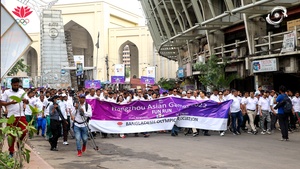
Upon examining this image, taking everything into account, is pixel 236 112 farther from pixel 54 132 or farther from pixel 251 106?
pixel 54 132

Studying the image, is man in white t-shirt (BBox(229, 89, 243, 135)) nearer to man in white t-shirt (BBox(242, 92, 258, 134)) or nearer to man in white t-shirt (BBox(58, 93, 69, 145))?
man in white t-shirt (BBox(242, 92, 258, 134))

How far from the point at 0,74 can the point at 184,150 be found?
6.43 meters

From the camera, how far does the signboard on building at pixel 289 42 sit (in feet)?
55.7

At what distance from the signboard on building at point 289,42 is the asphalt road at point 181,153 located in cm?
532

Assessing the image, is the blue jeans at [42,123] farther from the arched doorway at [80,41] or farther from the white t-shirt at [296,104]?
the arched doorway at [80,41]

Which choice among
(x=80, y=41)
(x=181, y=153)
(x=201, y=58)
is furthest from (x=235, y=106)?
(x=80, y=41)

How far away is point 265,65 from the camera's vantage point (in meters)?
19.2

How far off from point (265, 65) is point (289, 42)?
2138mm

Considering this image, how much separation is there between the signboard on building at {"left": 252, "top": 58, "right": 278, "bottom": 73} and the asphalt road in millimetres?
5988

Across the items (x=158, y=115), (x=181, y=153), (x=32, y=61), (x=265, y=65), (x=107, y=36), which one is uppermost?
(x=107, y=36)

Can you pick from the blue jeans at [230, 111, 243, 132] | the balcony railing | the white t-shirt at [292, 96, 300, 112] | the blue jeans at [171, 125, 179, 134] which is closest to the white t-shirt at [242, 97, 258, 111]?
the blue jeans at [230, 111, 243, 132]

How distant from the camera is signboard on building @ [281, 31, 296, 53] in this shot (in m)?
17.0

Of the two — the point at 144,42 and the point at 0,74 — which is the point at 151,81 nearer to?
the point at 144,42

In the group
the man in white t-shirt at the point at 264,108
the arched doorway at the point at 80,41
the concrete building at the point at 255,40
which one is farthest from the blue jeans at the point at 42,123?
the arched doorway at the point at 80,41
